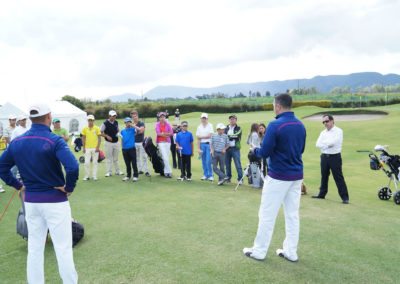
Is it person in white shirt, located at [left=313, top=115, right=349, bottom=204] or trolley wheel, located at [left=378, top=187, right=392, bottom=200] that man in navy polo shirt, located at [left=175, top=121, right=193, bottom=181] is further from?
trolley wheel, located at [left=378, top=187, right=392, bottom=200]

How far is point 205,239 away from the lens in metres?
5.86

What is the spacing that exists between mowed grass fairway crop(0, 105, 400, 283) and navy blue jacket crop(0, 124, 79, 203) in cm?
136

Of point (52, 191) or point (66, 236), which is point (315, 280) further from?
point (52, 191)

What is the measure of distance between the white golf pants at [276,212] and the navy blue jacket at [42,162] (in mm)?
2486

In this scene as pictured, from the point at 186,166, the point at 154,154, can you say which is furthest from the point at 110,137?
the point at 186,166

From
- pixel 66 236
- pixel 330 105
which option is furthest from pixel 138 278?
pixel 330 105

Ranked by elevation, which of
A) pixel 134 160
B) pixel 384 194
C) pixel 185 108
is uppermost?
pixel 185 108

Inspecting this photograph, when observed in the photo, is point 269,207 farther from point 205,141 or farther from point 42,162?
point 205,141

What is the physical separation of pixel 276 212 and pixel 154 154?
7629 mm

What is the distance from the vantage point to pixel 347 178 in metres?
12.8

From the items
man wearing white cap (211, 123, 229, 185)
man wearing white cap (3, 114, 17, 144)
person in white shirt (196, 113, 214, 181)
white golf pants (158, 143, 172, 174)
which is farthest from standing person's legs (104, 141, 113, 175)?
man wearing white cap (211, 123, 229, 185)

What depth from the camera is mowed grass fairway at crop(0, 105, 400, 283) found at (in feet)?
15.3

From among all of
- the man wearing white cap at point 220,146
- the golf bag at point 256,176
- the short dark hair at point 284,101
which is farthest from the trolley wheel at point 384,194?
the short dark hair at point 284,101

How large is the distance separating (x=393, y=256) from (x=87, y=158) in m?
8.99
